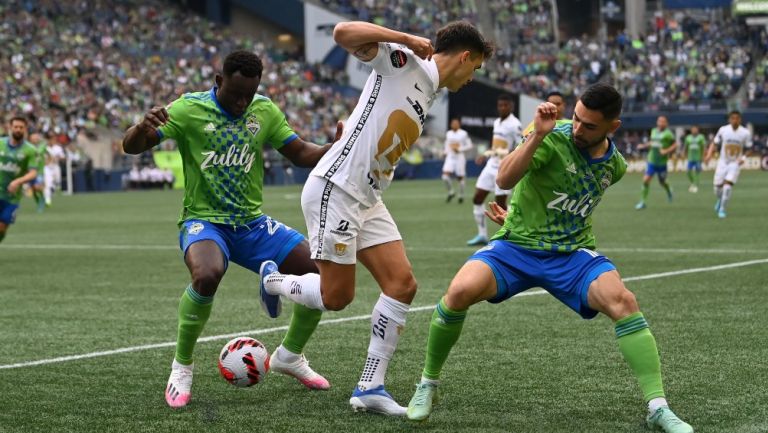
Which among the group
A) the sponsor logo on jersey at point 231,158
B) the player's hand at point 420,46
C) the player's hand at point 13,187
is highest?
the player's hand at point 420,46

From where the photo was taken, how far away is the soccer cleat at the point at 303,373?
7.35 metres

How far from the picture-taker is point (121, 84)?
51.6 meters

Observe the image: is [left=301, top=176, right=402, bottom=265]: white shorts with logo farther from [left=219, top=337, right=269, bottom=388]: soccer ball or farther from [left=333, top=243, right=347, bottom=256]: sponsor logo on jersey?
[left=219, top=337, right=269, bottom=388]: soccer ball

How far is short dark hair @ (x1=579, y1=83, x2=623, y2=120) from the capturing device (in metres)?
6.24

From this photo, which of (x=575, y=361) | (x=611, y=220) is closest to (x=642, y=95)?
(x=611, y=220)

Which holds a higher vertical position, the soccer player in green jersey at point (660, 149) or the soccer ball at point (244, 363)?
the soccer ball at point (244, 363)

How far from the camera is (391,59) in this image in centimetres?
633

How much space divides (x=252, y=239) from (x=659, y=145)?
79.9 ft

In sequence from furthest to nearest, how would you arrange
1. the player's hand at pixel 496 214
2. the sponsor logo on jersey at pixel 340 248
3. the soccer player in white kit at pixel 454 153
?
the soccer player in white kit at pixel 454 153
the player's hand at pixel 496 214
the sponsor logo on jersey at pixel 340 248

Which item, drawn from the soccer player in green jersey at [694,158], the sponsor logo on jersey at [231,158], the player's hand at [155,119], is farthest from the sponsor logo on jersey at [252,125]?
the soccer player in green jersey at [694,158]

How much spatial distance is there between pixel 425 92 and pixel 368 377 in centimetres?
165

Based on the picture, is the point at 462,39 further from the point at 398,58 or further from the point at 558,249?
the point at 558,249

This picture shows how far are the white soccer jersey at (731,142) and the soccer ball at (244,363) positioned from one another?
20669 mm

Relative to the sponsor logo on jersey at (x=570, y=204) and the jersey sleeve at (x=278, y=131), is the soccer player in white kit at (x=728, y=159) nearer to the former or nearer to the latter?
the jersey sleeve at (x=278, y=131)
